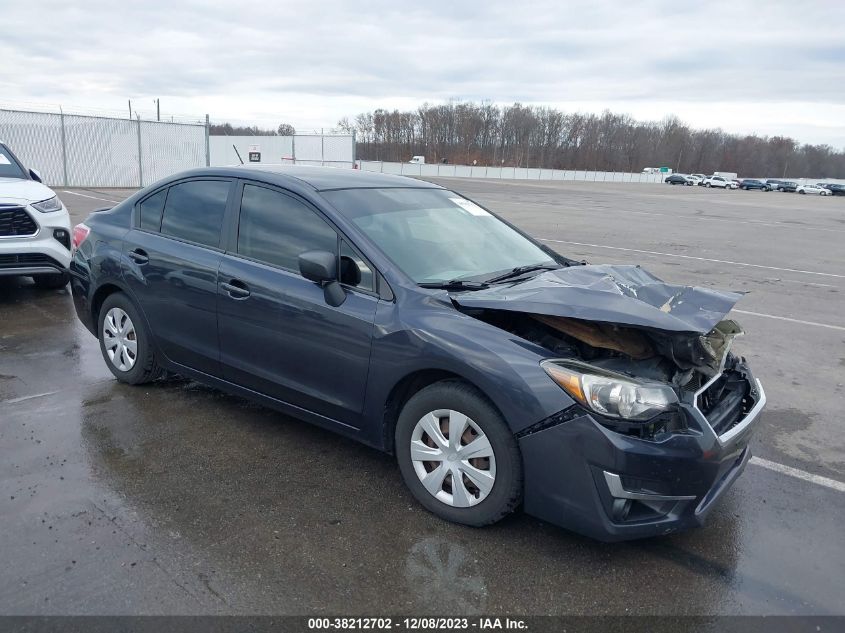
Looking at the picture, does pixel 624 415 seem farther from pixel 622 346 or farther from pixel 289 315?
pixel 289 315

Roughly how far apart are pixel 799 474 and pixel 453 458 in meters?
2.28

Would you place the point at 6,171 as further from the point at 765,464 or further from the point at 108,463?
the point at 765,464

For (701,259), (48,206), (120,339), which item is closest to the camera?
(120,339)

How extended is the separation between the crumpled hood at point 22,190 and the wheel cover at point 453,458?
251 inches

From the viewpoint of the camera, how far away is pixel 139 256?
4.80 metres

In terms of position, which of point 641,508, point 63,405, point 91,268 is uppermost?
point 91,268

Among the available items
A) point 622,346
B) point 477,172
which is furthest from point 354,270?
point 477,172

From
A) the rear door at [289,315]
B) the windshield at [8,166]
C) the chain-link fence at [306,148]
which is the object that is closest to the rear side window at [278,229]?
the rear door at [289,315]

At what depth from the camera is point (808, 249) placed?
1619cm

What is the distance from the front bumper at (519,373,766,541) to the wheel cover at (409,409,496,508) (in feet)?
0.73

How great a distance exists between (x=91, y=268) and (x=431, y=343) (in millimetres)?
3203

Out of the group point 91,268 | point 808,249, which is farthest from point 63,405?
point 808,249

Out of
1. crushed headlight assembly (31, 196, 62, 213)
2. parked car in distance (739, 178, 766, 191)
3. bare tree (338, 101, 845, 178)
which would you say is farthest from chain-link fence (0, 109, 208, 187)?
parked car in distance (739, 178, 766, 191)

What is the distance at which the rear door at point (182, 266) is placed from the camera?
14.4 ft
